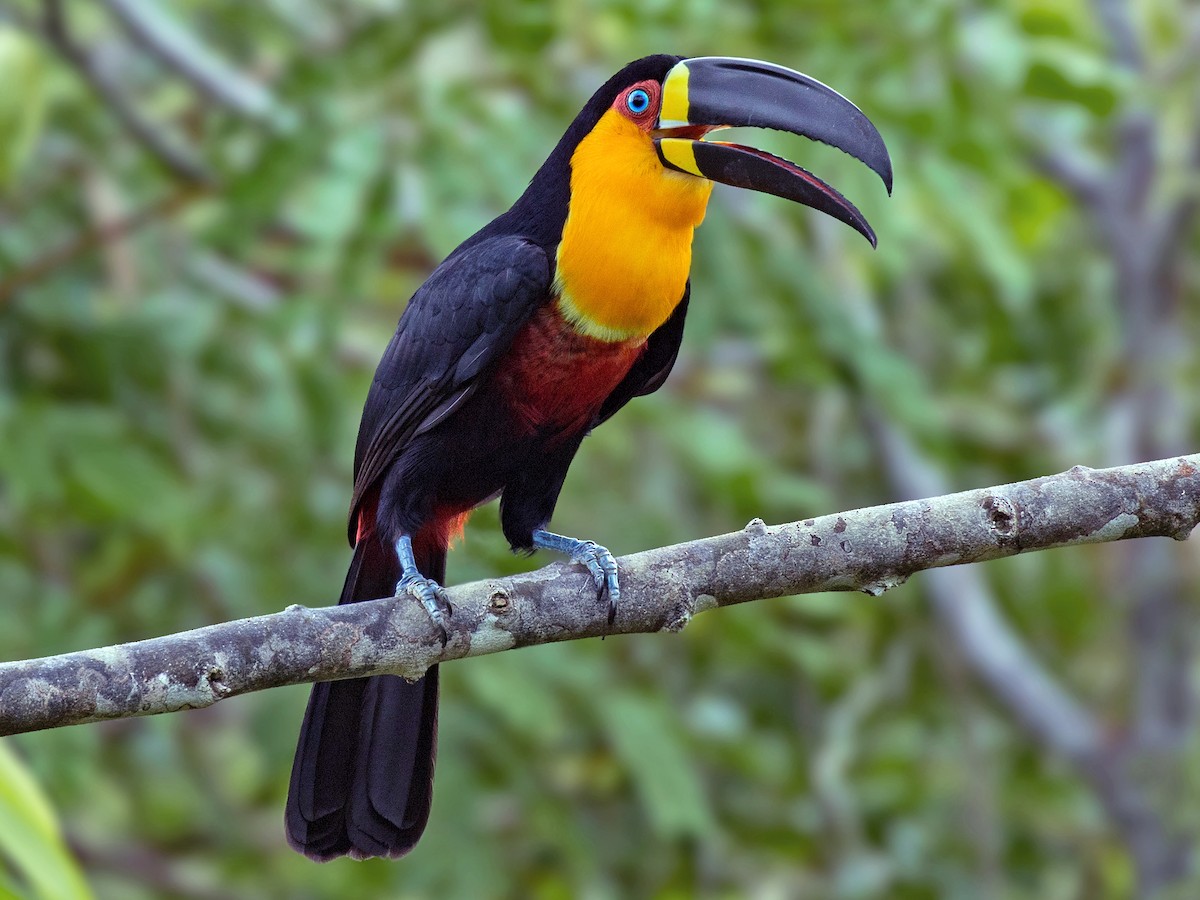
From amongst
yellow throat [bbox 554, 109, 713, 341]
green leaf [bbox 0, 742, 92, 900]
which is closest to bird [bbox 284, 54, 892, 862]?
yellow throat [bbox 554, 109, 713, 341]

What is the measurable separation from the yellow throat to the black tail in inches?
30.1

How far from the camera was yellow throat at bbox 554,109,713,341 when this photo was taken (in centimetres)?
273

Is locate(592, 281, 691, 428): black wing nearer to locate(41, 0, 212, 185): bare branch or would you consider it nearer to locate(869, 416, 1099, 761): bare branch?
locate(41, 0, 212, 185): bare branch

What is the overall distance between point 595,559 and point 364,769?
581 millimetres

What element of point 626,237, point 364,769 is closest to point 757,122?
point 626,237

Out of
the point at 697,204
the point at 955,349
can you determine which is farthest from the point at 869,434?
the point at 697,204

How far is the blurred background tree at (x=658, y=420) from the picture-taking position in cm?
385

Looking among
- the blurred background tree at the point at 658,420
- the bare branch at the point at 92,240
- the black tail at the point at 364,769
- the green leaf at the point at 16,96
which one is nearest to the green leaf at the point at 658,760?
the blurred background tree at the point at 658,420

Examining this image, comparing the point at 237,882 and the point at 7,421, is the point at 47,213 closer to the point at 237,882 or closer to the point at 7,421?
the point at 7,421

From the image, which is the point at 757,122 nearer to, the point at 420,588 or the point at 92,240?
the point at 420,588

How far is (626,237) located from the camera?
271cm

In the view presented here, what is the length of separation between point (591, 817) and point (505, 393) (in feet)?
9.23

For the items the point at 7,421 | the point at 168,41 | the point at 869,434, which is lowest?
the point at 7,421

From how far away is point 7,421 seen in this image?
12.5 feet
